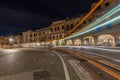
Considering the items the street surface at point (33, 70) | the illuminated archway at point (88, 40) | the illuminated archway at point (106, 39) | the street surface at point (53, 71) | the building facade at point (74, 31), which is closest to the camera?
the street surface at point (53, 71)

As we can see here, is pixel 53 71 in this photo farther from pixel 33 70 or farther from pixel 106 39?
pixel 106 39

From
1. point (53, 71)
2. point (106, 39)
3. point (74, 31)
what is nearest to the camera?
point (53, 71)

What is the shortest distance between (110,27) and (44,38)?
4517 cm

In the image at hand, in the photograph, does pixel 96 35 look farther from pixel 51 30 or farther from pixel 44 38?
pixel 44 38

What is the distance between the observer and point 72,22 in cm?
5281

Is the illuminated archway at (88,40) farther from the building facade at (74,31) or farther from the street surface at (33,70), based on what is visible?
the street surface at (33,70)

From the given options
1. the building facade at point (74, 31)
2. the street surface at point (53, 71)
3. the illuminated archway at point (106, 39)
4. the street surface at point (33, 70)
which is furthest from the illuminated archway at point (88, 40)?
the street surface at point (53, 71)

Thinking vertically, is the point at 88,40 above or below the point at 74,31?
below

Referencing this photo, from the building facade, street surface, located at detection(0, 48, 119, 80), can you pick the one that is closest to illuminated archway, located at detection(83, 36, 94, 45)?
the building facade

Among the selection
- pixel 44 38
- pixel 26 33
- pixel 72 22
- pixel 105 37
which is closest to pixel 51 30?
pixel 44 38

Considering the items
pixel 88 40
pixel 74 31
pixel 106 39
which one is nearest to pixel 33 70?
pixel 106 39

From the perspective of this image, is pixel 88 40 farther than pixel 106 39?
Yes

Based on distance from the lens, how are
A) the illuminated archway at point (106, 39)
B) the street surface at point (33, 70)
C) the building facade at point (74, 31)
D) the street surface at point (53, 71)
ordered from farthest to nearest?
the building facade at point (74, 31), the illuminated archway at point (106, 39), the street surface at point (33, 70), the street surface at point (53, 71)

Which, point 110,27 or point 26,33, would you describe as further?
point 26,33
